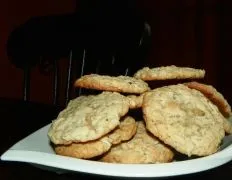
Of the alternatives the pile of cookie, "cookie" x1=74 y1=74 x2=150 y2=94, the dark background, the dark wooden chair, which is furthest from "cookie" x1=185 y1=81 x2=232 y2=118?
the dark background

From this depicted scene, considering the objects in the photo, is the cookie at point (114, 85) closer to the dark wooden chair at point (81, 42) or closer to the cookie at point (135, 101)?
the cookie at point (135, 101)

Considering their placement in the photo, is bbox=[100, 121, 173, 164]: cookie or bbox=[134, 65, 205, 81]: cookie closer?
bbox=[100, 121, 173, 164]: cookie

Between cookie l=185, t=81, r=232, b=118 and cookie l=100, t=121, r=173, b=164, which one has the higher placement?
cookie l=185, t=81, r=232, b=118

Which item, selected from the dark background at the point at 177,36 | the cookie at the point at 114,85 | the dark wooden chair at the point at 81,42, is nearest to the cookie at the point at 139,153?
the cookie at the point at 114,85

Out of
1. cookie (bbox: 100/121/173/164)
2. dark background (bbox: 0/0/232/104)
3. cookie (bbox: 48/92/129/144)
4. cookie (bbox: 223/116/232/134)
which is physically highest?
cookie (bbox: 48/92/129/144)

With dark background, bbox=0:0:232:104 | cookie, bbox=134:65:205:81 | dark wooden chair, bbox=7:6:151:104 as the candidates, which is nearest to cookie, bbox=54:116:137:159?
cookie, bbox=134:65:205:81

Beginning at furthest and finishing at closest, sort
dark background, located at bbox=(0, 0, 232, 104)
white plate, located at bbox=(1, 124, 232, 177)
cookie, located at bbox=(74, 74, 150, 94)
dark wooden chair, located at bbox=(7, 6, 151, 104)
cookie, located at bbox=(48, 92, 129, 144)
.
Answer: dark background, located at bbox=(0, 0, 232, 104), dark wooden chair, located at bbox=(7, 6, 151, 104), cookie, located at bbox=(74, 74, 150, 94), cookie, located at bbox=(48, 92, 129, 144), white plate, located at bbox=(1, 124, 232, 177)

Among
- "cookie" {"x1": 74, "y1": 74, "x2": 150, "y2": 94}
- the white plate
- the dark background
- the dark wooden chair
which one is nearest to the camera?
the white plate

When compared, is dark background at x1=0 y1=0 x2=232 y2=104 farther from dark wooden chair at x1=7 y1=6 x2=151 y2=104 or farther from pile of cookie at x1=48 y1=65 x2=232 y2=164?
pile of cookie at x1=48 y1=65 x2=232 y2=164
